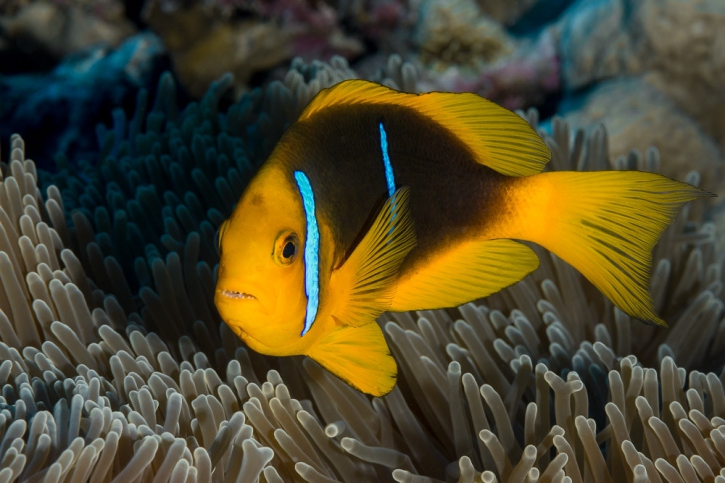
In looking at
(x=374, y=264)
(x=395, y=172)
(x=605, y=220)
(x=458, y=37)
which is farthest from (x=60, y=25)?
(x=605, y=220)

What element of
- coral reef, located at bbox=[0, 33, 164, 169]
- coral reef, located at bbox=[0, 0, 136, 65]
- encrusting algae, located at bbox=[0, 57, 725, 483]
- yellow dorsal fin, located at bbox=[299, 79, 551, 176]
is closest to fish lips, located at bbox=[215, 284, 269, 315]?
encrusting algae, located at bbox=[0, 57, 725, 483]

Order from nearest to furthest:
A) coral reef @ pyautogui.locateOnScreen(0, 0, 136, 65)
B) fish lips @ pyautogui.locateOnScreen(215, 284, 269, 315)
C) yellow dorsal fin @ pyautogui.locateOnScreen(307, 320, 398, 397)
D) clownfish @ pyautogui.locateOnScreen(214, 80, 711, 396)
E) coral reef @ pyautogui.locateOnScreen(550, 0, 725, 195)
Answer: fish lips @ pyautogui.locateOnScreen(215, 284, 269, 315) → clownfish @ pyautogui.locateOnScreen(214, 80, 711, 396) → yellow dorsal fin @ pyautogui.locateOnScreen(307, 320, 398, 397) → coral reef @ pyautogui.locateOnScreen(550, 0, 725, 195) → coral reef @ pyautogui.locateOnScreen(0, 0, 136, 65)

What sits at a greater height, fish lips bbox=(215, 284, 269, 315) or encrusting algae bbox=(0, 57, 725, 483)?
fish lips bbox=(215, 284, 269, 315)

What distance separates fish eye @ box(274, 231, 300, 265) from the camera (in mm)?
975

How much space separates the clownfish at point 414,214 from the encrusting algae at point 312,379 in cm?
21

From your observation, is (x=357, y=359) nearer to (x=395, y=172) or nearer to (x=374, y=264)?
(x=374, y=264)

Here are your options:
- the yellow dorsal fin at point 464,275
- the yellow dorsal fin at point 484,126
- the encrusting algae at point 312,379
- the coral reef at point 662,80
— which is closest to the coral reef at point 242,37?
the coral reef at point 662,80

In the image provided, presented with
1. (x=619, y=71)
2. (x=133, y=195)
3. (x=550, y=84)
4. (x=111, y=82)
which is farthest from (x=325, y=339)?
(x=111, y=82)

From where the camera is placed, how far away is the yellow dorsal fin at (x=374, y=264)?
108 cm

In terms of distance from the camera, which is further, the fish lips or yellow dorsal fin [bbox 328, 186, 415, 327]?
yellow dorsal fin [bbox 328, 186, 415, 327]

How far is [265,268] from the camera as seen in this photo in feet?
3.16

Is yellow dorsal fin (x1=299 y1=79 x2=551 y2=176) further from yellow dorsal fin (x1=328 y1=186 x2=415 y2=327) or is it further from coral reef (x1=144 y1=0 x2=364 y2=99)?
coral reef (x1=144 y1=0 x2=364 y2=99)

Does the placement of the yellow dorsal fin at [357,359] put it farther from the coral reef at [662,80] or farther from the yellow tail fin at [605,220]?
the coral reef at [662,80]

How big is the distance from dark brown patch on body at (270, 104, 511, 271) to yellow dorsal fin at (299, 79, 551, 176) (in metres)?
0.03
